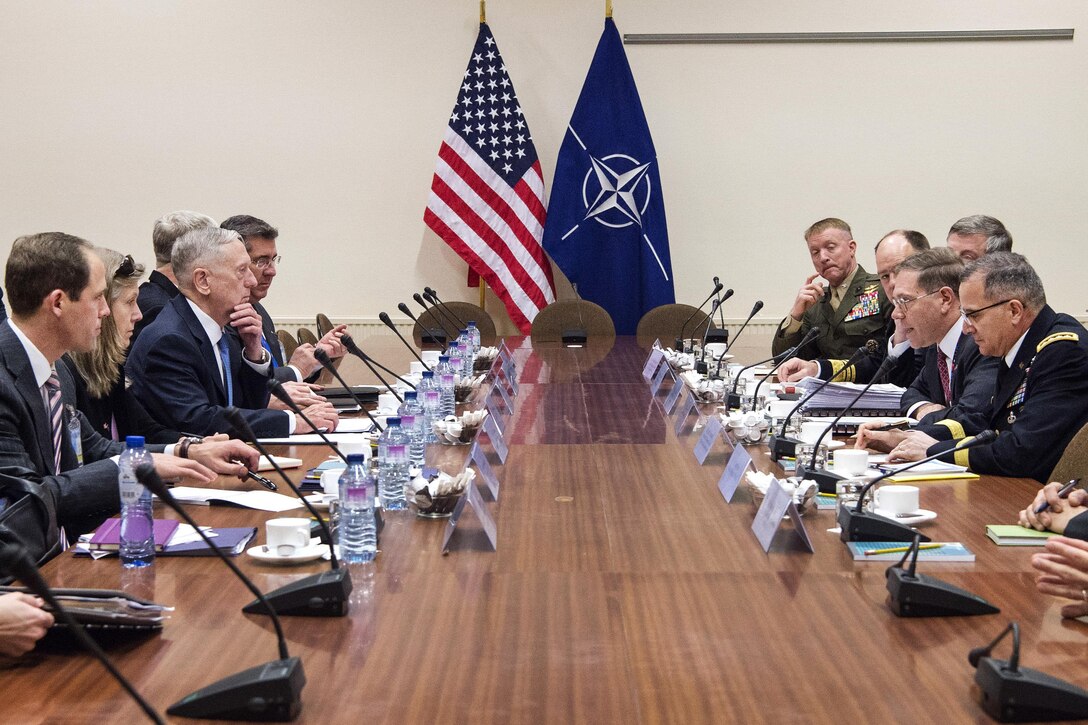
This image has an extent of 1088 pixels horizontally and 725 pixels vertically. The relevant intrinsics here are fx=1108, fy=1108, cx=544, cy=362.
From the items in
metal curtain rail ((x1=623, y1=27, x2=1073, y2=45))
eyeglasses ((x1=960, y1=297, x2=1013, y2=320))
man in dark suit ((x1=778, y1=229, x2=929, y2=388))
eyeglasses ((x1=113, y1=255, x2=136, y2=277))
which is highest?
metal curtain rail ((x1=623, y1=27, x2=1073, y2=45))

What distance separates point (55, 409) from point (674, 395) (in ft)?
6.76

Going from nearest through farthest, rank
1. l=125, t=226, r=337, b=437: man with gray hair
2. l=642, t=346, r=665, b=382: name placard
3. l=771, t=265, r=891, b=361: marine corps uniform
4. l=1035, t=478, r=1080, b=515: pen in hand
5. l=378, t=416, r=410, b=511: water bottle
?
l=1035, t=478, r=1080, b=515: pen in hand < l=378, t=416, r=410, b=511: water bottle < l=125, t=226, r=337, b=437: man with gray hair < l=642, t=346, r=665, b=382: name placard < l=771, t=265, r=891, b=361: marine corps uniform

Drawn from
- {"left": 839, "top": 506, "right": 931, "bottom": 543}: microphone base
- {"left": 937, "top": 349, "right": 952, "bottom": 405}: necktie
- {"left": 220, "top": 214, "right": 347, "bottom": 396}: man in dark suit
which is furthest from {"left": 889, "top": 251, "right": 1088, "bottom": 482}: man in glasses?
{"left": 220, "top": 214, "right": 347, "bottom": 396}: man in dark suit

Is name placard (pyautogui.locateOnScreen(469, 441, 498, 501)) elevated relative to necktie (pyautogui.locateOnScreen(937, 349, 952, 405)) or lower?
elevated

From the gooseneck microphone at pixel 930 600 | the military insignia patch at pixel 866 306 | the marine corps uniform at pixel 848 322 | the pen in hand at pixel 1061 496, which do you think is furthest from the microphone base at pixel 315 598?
the military insignia patch at pixel 866 306

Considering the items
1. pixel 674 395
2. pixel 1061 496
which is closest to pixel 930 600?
pixel 1061 496

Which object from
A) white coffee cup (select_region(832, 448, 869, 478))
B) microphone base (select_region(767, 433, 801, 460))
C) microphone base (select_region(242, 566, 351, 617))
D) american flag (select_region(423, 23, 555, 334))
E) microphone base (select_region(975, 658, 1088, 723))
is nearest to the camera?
microphone base (select_region(975, 658, 1088, 723))

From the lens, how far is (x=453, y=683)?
148 cm

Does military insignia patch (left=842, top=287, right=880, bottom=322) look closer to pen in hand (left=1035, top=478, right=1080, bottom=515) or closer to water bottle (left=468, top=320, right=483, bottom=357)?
water bottle (left=468, top=320, right=483, bottom=357)

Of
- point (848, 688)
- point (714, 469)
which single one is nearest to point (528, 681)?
point (848, 688)

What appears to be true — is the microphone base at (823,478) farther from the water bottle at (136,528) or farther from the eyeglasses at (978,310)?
the water bottle at (136,528)

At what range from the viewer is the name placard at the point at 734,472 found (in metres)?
2.44

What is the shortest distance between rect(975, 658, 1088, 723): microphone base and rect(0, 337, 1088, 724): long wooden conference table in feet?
0.13

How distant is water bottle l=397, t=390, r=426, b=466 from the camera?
9.23 feet
